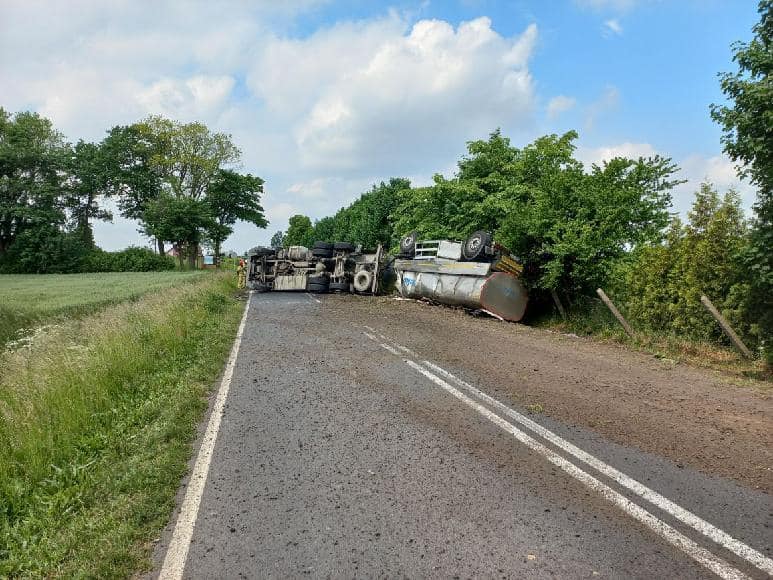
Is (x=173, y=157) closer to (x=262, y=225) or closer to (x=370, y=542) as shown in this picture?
(x=262, y=225)

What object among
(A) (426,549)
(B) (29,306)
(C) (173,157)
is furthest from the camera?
(C) (173,157)

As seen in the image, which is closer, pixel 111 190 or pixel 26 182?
pixel 26 182

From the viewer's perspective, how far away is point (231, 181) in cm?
5769

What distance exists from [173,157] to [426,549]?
58.8m

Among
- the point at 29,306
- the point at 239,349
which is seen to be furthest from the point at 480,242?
the point at 29,306

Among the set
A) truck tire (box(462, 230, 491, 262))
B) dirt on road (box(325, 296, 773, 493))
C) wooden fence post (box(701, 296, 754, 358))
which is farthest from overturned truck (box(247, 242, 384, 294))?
wooden fence post (box(701, 296, 754, 358))

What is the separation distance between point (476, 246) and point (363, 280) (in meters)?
8.01

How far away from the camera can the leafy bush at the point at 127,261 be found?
50406 mm

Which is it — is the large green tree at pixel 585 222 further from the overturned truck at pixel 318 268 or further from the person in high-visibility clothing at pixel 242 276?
the person in high-visibility clothing at pixel 242 276

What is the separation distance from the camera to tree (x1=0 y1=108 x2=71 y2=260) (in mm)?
44594

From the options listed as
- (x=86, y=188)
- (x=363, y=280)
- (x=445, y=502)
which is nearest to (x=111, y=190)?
(x=86, y=188)

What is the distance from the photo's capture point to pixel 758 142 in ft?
26.4

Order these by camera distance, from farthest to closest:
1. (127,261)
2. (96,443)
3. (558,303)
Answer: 1. (127,261)
2. (558,303)
3. (96,443)

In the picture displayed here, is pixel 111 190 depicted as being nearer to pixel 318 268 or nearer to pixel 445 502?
pixel 318 268
